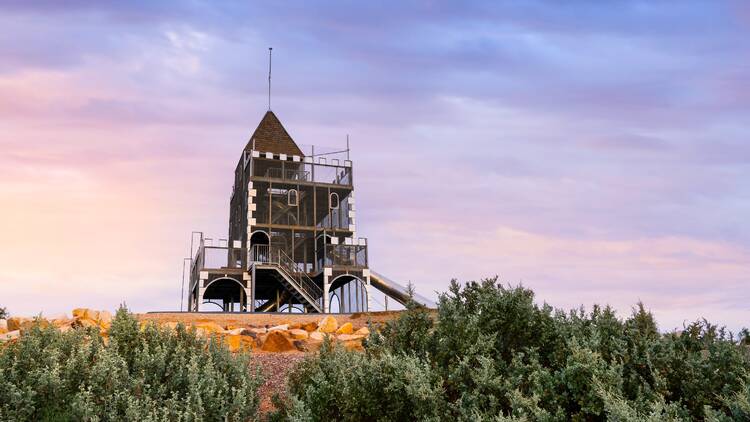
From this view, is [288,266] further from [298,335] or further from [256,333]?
[298,335]

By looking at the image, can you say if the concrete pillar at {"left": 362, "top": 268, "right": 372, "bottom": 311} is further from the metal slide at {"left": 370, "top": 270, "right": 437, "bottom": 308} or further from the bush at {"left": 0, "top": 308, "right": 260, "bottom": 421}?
the bush at {"left": 0, "top": 308, "right": 260, "bottom": 421}

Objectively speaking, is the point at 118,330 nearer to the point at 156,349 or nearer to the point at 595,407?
the point at 156,349

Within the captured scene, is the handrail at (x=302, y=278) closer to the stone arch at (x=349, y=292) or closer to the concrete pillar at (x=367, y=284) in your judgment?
the stone arch at (x=349, y=292)

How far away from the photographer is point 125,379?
9.42m

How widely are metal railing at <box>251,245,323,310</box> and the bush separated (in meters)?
26.4

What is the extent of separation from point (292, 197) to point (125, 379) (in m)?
31.2

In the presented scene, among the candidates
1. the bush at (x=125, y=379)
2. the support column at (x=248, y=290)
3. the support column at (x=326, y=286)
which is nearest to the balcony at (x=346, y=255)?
the support column at (x=326, y=286)

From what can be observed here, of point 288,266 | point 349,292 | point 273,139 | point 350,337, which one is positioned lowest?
point 350,337

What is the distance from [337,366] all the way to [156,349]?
294cm

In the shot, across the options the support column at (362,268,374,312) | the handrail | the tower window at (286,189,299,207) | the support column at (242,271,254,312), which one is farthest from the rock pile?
the tower window at (286,189,299,207)

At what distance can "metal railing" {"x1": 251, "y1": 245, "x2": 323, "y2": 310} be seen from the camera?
37500 mm

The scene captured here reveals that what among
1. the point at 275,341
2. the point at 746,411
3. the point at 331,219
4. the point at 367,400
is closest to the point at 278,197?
the point at 331,219

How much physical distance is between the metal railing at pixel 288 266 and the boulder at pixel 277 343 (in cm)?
2203

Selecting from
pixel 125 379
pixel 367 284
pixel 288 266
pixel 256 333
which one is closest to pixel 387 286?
pixel 367 284
